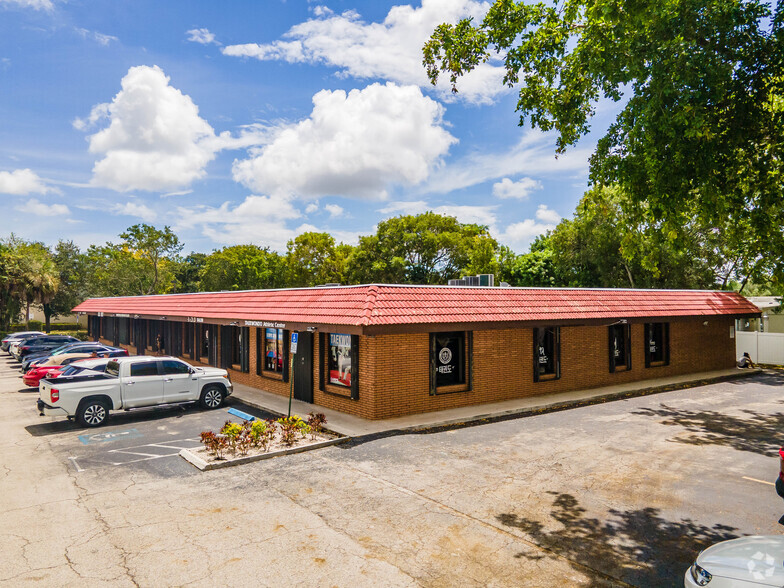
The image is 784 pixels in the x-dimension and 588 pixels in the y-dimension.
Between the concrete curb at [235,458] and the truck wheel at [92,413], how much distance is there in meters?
4.64

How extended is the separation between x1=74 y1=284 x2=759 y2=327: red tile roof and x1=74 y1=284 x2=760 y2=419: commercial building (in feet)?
0.18

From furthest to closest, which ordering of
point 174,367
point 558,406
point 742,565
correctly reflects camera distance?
point 558,406 → point 174,367 → point 742,565

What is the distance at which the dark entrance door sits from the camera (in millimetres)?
17594

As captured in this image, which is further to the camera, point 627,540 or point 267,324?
point 267,324

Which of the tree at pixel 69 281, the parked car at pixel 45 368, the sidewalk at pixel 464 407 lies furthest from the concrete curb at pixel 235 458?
the tree at pixel 69 281

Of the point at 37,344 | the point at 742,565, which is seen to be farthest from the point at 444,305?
the point at 37,344

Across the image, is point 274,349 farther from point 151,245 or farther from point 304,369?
point 151,245

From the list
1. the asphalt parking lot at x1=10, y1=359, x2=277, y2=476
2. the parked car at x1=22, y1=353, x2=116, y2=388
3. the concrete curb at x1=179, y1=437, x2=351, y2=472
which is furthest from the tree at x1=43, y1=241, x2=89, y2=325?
the concrete curb at x1=179, y1=437, x2=351, y2=472

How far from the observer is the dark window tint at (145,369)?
51.7 feet

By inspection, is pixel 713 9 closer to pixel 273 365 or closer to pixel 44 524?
pixel 44 524

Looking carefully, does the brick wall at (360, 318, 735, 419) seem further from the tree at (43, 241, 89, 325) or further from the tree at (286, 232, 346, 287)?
the tree at (43, 241, 89, 325)

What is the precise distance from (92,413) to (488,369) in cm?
1244

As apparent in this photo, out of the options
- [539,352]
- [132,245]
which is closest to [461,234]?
[539,352]

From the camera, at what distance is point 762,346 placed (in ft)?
94.7
